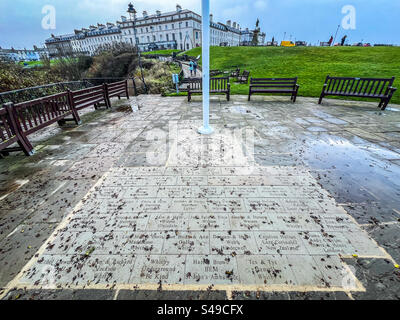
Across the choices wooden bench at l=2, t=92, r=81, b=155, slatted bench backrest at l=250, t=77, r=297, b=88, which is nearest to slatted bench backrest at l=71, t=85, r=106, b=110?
wooden bench at l=2, t=92, r=81, b=155

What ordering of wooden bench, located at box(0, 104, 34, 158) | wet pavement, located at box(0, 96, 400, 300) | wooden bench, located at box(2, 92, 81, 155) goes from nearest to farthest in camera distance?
wet pavement, located at box(0, 96, 400, 300) < wooden bench, located at box(0, 104, 34, 158) < wooden bench, located at box(2, 92, 81, 155)

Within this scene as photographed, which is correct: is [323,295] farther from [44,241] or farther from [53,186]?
[53,186]

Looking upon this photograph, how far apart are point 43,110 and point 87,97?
215 centimetres

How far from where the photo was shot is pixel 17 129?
151 inches

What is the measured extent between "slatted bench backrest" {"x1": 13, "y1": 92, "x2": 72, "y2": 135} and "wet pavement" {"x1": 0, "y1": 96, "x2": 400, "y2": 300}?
52cm

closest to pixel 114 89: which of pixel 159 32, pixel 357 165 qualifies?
pixel 357 165

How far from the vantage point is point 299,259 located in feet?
5.93

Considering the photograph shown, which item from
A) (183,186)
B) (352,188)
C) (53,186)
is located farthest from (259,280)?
(53,186)

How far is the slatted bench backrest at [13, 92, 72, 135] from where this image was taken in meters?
4.13

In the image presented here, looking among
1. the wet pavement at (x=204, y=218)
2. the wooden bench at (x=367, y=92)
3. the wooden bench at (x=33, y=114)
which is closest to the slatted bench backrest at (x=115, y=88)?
the wooden bench at (x=33, y=114)

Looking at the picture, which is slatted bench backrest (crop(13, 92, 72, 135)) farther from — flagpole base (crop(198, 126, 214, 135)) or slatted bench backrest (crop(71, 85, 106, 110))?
flagpole base (crop(198, 126, 214, 135))

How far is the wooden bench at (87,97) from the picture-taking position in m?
5.94

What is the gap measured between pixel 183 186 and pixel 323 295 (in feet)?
6.81

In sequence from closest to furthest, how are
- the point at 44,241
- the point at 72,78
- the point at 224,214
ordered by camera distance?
the point at 44,241, the point at 224,214, the point at 72,78
